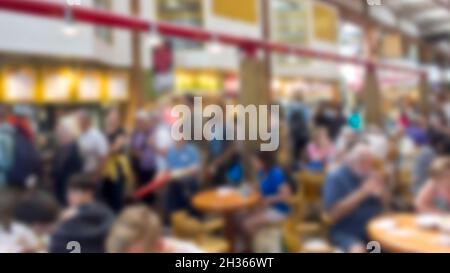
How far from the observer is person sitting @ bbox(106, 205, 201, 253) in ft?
3.66

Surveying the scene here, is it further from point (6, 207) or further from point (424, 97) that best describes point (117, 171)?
point (424, 97)

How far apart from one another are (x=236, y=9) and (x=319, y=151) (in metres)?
1.01

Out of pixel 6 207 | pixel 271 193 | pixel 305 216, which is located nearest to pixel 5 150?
pixel 6 207

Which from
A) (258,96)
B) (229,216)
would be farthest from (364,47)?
(229,216)

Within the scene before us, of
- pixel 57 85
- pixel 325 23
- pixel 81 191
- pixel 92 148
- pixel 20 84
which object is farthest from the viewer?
pixel 57 85

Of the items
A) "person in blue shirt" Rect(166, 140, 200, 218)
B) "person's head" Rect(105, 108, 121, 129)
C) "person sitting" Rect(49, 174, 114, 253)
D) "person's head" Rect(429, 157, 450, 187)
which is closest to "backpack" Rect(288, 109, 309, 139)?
"person in blue shirt" Rect(166, 140, 200, 218)

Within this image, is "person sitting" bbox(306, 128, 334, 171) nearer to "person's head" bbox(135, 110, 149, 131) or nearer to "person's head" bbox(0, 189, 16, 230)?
"person's head" bbox(135, 110, 149, 131)

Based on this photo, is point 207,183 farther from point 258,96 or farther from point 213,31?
point 213,31

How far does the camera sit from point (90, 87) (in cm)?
374

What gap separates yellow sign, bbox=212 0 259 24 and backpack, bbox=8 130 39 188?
47.8 inches

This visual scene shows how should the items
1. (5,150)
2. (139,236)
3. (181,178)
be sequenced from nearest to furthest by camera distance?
(139,236), (5,150), (181,178)

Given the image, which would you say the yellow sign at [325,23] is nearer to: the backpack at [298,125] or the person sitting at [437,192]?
the backpack at [298,125]

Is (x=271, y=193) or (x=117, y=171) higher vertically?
(x=117, y=171)

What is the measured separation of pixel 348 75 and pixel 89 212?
182 centimetres
